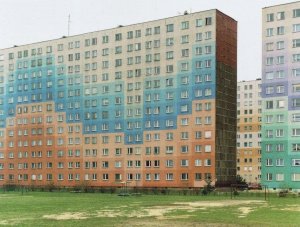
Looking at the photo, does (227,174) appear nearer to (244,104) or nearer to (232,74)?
(232,74)

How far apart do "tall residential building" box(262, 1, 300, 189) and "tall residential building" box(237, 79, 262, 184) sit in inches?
2863

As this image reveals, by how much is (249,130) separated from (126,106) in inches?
2899

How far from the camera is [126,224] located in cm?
3362

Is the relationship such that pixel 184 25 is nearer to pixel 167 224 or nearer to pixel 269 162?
pixel 269 162

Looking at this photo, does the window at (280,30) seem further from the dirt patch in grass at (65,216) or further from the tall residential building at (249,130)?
the tall residential building at (249,130)

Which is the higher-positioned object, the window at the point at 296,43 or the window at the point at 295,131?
the window at the point at 296,43

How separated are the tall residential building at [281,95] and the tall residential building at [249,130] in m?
72.7

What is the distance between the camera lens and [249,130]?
17725 centimetres

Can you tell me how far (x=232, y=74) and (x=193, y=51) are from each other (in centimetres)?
1051

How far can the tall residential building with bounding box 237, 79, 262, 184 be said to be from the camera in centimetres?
17425

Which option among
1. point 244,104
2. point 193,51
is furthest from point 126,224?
point 244,104

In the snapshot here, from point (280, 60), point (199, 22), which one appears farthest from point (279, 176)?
point (199, 22)

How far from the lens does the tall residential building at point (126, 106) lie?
10475cm

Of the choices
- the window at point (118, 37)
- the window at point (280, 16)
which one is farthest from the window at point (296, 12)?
the window at point (118, 37)
